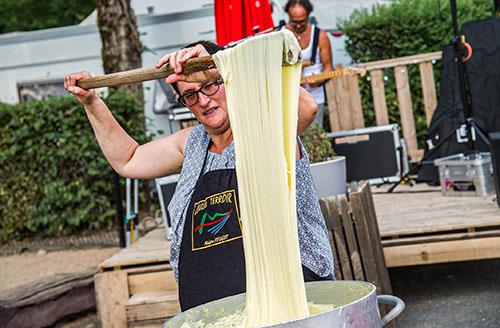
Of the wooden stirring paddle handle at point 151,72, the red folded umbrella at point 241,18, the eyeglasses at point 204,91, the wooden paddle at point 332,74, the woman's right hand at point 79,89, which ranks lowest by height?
the eyeglasses at point 204,91

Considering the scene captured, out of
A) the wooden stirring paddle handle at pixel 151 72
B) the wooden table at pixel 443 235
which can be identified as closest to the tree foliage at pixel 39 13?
the wooden table at pixel 443 235

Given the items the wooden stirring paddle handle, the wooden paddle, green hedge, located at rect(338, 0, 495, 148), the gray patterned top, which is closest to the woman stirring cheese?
the gray patterned top

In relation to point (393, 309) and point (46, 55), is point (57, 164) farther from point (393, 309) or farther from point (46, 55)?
point (393, 309)

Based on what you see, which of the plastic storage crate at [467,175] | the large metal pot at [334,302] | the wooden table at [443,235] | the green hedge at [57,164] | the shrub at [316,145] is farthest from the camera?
the green hedge at [57,164]

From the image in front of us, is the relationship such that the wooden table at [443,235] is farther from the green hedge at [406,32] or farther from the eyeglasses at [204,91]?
the green hedge at [406,32]

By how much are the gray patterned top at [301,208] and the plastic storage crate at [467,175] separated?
256 centimetres

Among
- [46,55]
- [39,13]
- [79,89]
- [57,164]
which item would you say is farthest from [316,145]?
[39,13]

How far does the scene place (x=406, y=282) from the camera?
13.5 ft

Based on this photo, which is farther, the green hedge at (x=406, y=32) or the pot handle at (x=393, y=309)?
the green hedge at (x=406, y=32)

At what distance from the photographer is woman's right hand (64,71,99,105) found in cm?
183

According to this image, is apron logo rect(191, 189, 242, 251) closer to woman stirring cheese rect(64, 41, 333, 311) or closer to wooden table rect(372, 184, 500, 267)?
woman stirring cheese rect(64, 41, 333, 311)

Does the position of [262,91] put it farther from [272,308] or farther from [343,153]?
[343,153]

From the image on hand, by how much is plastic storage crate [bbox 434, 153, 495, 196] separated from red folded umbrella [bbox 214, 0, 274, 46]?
1.75 m

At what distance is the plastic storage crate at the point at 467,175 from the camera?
13.3ft
